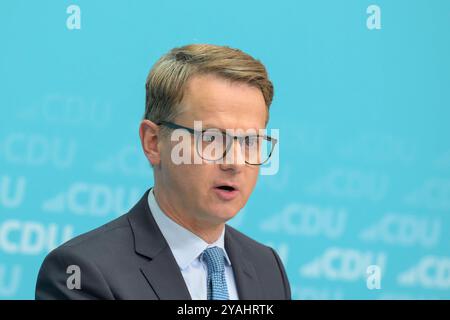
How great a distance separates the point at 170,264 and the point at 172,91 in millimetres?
529

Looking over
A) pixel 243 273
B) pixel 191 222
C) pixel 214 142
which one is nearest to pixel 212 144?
pixel 214 142

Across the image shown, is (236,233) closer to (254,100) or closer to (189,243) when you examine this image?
(189,243)

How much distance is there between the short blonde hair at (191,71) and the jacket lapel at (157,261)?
0.34 m

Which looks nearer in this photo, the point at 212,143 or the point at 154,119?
the point at 212,143

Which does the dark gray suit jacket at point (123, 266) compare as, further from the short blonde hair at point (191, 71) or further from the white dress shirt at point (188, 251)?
the short blonde hair at point (191, 71)

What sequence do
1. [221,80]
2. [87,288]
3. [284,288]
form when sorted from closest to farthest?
1. [87,288]
2. [221,80]
3. [284,288]

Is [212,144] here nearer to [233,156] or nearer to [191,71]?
[233,156]

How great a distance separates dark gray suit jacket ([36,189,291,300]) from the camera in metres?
2.04

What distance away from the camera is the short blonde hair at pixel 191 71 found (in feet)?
7.20

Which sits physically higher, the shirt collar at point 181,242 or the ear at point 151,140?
the ear at point 151,140

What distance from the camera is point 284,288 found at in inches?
100

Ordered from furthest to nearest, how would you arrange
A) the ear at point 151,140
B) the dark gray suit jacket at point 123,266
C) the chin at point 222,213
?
1. the ear at point 151,140
2. the chin at point 222,213
3. the dark gray suit jacket at point 123,266

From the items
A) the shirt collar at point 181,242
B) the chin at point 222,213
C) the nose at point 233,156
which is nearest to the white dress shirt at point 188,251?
the shirt collar at point 181,242
